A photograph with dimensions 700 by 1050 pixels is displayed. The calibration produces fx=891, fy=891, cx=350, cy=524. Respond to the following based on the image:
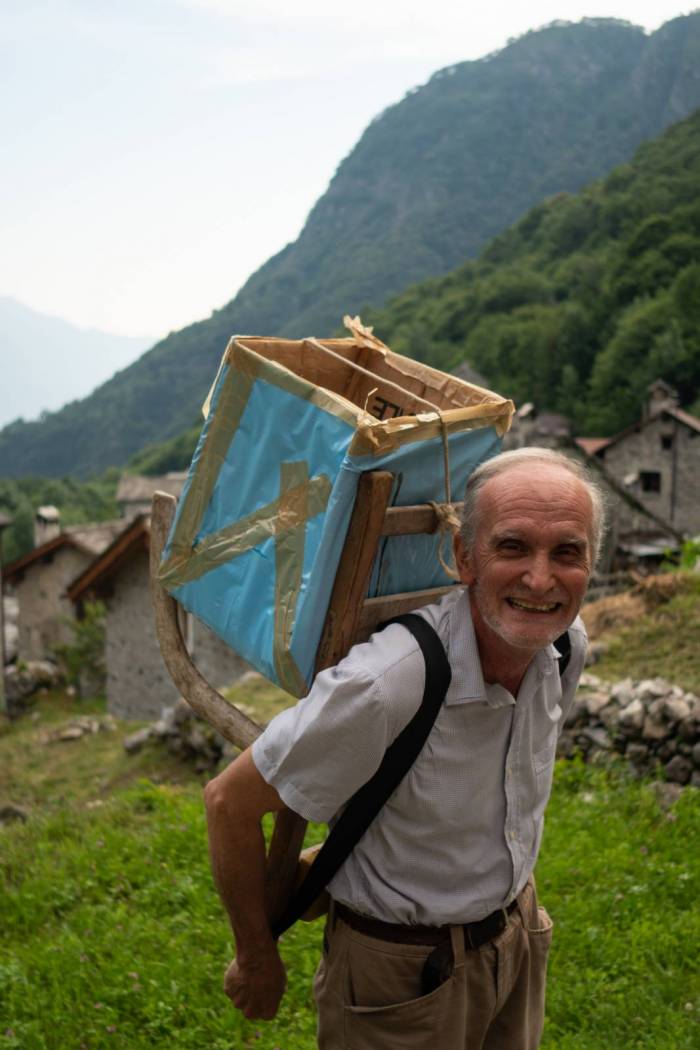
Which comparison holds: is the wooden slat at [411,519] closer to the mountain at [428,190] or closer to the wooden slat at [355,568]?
the wooden slat at [355,568]

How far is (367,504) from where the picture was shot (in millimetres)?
2082

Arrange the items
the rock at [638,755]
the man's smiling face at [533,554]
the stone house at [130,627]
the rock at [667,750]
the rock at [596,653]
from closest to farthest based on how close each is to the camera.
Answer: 1. the man's smiling face at [533,554]
2. the rock at [667,750]
3. the rock at [638,755]
4. the rock at [596,653]
5. the stone house at [130,627]

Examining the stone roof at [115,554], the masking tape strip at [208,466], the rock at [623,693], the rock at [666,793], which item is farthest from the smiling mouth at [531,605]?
the stone roof at [115,554]

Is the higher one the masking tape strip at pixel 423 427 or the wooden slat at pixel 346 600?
the masking tape strip at pixel 423 427

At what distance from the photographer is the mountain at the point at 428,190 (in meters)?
130

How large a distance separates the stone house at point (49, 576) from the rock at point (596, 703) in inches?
958

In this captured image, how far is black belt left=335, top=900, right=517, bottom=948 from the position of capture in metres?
2.14

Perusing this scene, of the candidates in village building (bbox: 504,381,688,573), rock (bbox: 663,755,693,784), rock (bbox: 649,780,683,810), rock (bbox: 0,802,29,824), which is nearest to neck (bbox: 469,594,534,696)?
rock (bbox: 649,780,683,810)

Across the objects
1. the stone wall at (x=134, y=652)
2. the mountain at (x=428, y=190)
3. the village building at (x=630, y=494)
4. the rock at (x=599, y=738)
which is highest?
the mountain at (x=428, y=190)

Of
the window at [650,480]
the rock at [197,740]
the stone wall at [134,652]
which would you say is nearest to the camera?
the rock at [197,740]

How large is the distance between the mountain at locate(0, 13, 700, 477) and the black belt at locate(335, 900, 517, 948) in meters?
117

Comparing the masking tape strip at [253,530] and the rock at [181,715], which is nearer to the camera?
the masking tape strip at [253,530]

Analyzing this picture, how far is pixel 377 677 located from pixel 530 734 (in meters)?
0.55

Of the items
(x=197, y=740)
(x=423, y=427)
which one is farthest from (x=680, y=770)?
(x=197, y=740)
